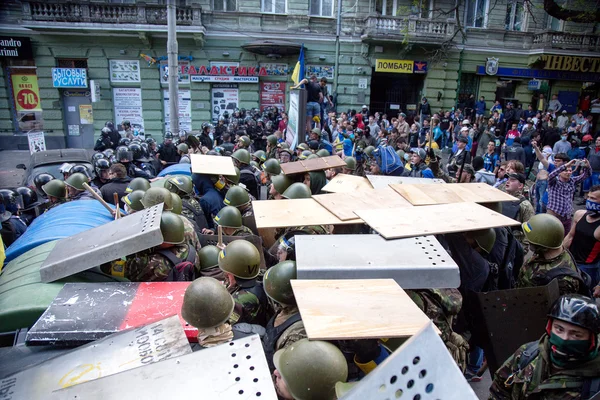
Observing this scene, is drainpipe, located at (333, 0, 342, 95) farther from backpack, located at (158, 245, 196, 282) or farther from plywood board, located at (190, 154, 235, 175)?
backpack, located at (158, 245, 196, 282)

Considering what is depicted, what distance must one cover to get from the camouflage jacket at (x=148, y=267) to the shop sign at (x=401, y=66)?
17.9 meters

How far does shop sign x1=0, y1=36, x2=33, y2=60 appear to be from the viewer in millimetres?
17359

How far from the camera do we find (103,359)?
204 centimetres

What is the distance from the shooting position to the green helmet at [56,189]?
5.68m

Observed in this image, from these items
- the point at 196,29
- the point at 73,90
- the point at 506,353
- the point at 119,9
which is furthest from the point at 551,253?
the point at 73,90

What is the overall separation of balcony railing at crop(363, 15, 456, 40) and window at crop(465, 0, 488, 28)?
142 centimetres

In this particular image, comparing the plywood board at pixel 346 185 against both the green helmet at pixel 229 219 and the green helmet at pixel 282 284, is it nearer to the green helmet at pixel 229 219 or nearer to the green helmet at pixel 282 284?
the green helmet at pixel 229 219

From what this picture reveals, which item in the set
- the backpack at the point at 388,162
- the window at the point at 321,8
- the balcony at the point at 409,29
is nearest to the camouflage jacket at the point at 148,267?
the backpack at the point at 388,162

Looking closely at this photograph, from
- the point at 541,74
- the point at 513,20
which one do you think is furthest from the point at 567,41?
the point at 513,20

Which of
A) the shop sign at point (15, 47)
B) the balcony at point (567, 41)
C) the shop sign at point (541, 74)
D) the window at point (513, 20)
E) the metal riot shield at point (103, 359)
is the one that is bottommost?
the metal riot shield at point (103, 359)

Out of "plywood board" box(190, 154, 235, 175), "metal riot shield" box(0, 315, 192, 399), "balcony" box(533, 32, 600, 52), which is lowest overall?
"metal riot shield" box(0, 315, 192, 399)

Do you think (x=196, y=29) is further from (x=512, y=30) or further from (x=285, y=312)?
(x=285, y=312)

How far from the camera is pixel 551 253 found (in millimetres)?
3629

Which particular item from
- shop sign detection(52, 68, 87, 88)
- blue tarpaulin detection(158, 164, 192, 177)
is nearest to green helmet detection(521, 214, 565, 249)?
blue tarpaulin detection(158, 164, 192, 177)
